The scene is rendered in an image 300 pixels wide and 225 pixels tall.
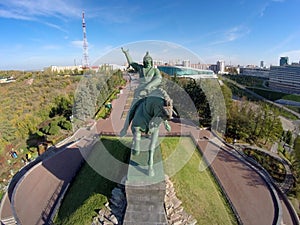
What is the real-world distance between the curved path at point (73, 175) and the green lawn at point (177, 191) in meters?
0.56

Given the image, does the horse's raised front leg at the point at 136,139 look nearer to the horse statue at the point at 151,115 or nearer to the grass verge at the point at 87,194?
the horse statue at the point at 151,115

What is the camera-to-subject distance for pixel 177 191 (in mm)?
7641

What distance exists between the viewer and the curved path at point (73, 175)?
25.2 feet

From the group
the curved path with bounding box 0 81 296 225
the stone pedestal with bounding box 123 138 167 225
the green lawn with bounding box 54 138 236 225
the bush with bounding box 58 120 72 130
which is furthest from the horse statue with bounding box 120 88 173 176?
the bush with bounding box 58 120 72 130

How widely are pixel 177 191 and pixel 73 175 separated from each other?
17.5 feet

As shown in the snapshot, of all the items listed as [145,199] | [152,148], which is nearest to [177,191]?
[145,199]

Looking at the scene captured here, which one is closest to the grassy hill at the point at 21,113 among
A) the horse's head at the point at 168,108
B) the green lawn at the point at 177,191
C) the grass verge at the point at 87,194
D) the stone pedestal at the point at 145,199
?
the grass verge at the point at 87,194

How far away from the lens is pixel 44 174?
408 inches

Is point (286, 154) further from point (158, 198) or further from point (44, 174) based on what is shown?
point (44, 174)

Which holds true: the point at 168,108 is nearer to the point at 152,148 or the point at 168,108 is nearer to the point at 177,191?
the point at 152,148

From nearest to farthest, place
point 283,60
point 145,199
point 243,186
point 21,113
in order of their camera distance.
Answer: point 145,199, point 243,186, point 21,113, point 283,60

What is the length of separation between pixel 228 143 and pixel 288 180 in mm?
4368

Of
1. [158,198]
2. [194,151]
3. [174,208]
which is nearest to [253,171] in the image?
[194,151]

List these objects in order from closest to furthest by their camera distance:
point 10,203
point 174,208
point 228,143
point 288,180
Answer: point 174,208
point 10,203
point 288,180
point 228,143
